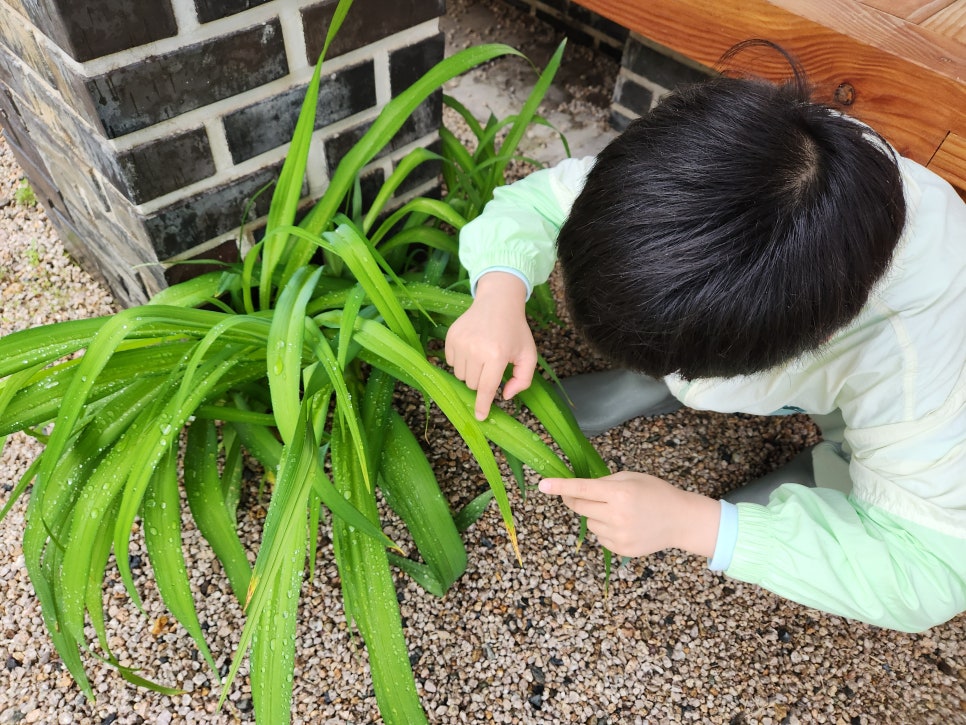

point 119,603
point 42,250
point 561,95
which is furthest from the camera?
point 561,95

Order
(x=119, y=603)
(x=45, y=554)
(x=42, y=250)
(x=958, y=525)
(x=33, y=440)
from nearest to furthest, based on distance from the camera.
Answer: (x=958, y=525), (x=45, y=554), (x=119, y=603), (x=33, y=440), (x=42, y=250)

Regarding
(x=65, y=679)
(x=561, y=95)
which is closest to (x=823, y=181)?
(x=65, y=679)

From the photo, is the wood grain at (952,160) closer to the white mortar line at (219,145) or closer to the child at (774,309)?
the child at (774,309)

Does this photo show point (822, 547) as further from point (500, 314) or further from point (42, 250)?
point (42, 250)

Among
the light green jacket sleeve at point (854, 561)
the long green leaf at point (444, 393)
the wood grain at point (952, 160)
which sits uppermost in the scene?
the wood grain at point (952, 160)

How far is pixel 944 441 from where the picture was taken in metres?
0.78

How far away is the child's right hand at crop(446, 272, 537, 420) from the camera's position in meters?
0.83

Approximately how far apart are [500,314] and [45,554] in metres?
0.73

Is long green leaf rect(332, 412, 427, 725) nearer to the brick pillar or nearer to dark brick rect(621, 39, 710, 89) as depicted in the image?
the brick pillar

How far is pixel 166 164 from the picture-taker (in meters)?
1.00

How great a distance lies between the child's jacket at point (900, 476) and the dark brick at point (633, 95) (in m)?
1.08

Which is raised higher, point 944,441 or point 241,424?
point 944,441

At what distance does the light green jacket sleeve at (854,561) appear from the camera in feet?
2.55

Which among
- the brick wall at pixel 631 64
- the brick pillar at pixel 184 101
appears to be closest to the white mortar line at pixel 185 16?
the brick pillar at pixel 184 101
